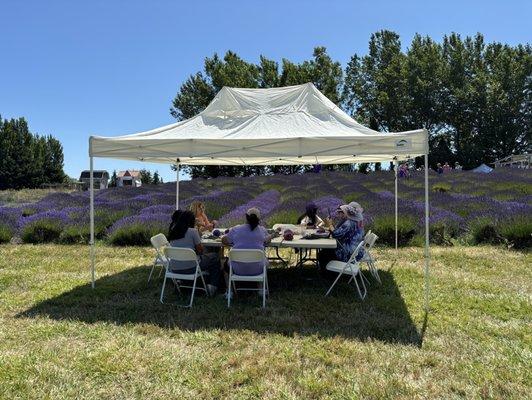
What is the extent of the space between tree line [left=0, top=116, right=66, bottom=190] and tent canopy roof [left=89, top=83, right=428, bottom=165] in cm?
5202

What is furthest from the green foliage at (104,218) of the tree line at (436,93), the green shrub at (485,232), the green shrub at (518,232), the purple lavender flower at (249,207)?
the tree line at (436,93)

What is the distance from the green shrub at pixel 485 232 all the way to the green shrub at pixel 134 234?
6.83 m

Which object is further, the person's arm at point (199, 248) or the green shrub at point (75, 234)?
the green shrub at point (75, 234)

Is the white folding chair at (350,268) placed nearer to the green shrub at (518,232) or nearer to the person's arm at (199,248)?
the person's arm at (199,248)

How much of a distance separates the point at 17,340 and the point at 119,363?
1.30 metres

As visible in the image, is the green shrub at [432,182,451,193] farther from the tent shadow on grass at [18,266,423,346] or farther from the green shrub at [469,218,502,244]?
the tent shadow on grass at [18,266,423,346]

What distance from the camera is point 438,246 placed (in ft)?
30.2

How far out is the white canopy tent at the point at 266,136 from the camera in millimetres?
5335

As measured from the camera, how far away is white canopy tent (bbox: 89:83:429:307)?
5.33 meters

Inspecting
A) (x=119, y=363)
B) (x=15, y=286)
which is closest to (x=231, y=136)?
(x=119, y=363)

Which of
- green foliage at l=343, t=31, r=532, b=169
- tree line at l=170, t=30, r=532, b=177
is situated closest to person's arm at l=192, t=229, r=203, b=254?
tree line at l=170, t=30, r=532, b=177

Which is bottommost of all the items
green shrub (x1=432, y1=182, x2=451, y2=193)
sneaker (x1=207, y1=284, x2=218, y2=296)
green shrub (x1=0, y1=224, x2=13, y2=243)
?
sneaker (x1=207, y1=284, x2=218, y2=296)

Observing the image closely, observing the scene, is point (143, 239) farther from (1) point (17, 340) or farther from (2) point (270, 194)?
(2) point (270, 194)

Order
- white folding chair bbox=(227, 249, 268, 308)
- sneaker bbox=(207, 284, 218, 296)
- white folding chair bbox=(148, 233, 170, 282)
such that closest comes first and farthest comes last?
white folding chair bbox=(227, 249, 268, 308) < sneaker bbox=(207, 284, 218, 296) < white folding chair bbox=(148, 233, 170, 282)
